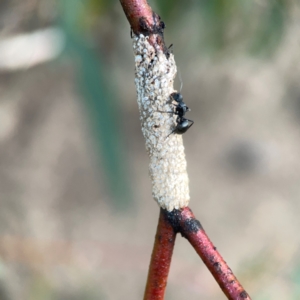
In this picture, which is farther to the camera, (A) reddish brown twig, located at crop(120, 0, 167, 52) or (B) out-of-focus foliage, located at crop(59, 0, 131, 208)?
(B) out-of-focus foliage, located at crop(59, 0, 131, 208)

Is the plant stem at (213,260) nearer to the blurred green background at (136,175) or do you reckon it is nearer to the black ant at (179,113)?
the black ant at (179,113)

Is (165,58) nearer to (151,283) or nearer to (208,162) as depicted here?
(151,283)

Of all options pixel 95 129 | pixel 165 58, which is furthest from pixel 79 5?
pixel 165 58

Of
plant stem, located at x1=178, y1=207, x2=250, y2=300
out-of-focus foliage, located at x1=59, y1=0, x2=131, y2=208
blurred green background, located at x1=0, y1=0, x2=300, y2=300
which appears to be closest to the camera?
plant stem, located at x1=178, y1=207, x2=250, y2=300

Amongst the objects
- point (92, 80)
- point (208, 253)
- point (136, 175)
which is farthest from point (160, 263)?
point (136, 175)

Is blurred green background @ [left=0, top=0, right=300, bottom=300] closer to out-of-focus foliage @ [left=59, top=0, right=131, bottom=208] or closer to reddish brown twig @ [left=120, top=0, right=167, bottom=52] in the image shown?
out-of-focus foliage @ [left=59, top=0, right=131, bottom=208]

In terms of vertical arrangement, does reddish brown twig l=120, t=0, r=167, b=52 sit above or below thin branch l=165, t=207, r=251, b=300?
above

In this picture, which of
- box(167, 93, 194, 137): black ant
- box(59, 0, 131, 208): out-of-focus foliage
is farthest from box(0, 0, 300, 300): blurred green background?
box(167, 93, 194, 137): black ant
